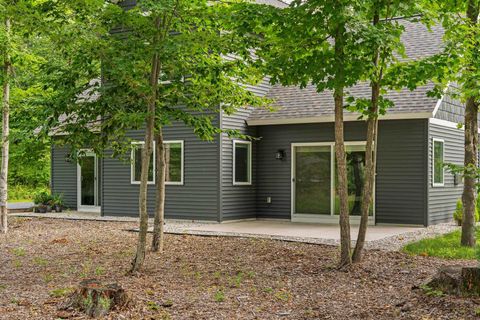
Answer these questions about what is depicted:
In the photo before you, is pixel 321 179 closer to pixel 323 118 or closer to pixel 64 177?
pixel 323 118

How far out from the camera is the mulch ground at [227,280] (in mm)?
5664

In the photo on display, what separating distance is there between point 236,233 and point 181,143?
3.97 m

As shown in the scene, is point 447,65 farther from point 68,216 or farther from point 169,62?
point 68,216

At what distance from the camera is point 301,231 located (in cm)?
1255

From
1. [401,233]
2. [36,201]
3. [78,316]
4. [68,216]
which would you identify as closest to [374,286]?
[78,316]

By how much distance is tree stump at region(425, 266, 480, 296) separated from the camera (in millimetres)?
5883

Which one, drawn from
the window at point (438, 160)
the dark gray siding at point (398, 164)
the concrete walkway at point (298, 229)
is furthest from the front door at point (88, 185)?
the window at point (438, 160)

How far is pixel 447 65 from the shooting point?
24.4 ft

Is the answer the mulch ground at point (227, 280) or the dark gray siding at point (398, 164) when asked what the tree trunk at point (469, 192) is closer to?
the mulch ground at point (227, 280)

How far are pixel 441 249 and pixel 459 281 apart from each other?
3.76m

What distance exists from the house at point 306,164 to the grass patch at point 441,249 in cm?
279

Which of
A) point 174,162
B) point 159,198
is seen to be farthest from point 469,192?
point 174,162

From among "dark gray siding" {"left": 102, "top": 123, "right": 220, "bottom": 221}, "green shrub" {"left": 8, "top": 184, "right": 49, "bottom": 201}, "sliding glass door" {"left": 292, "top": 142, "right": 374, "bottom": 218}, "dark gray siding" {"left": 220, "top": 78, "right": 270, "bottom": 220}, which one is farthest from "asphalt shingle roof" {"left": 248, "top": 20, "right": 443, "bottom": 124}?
"green shrub" {"left": 8, "top": 184, "right": 49, "bottom": 201}

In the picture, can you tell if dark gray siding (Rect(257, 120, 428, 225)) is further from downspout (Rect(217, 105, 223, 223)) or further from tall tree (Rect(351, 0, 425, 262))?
tall tree (Rect(351, 0, 425, 262))
